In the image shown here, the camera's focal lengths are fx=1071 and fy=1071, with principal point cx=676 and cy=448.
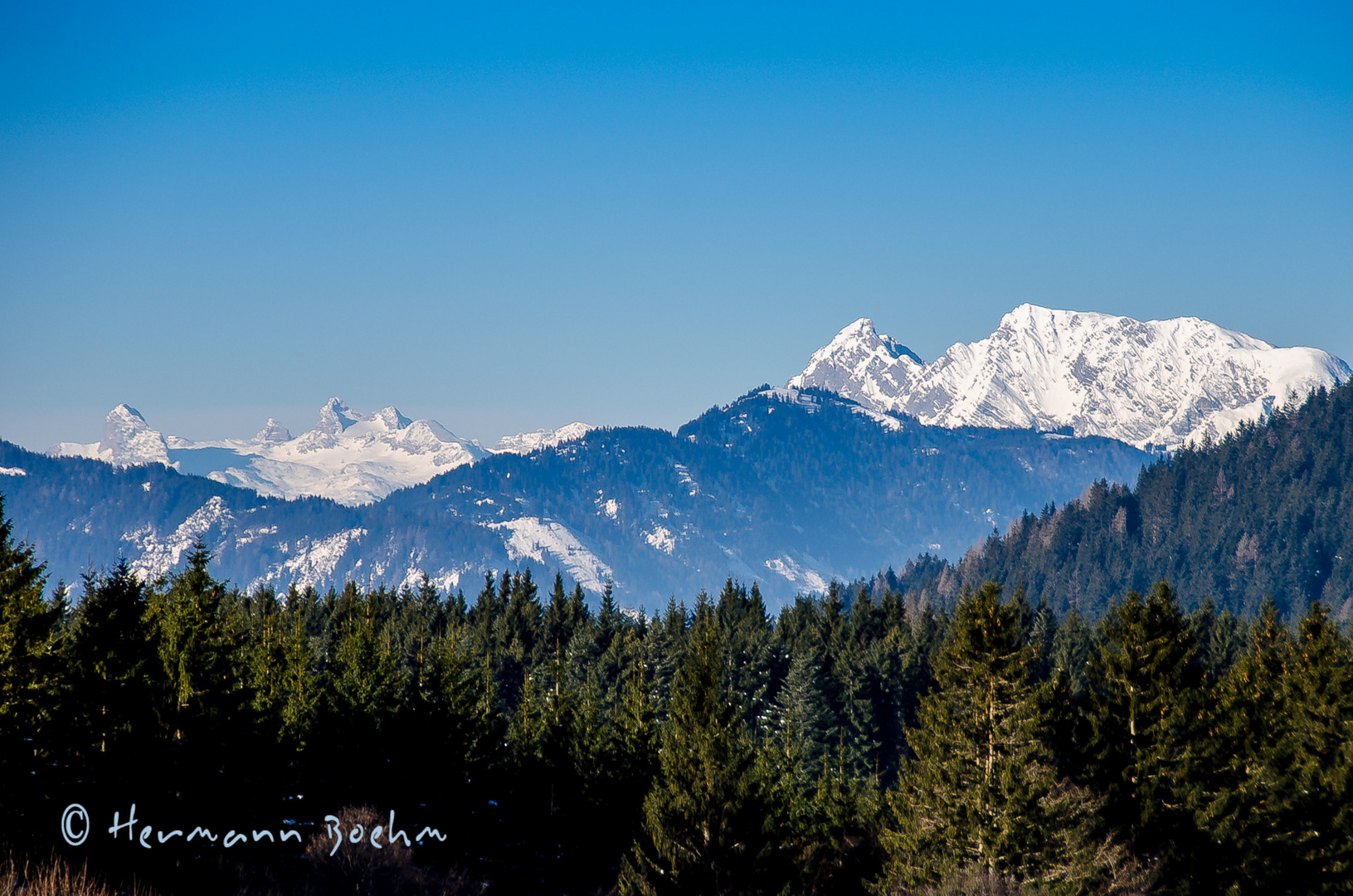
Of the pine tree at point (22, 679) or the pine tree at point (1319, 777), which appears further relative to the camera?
the pine tree at point (1319, 777)

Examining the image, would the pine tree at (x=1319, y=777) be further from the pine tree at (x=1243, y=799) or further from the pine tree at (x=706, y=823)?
the pine tree at (x=706, y=823)

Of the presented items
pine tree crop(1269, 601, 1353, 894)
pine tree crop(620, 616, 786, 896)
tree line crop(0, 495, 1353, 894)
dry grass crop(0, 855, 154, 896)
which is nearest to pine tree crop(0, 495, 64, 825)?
tree line crop(0, 495, 1353, 894)

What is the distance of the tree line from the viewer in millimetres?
36500

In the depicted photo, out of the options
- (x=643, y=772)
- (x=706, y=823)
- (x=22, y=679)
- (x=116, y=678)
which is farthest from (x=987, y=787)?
(x=22, y=679)

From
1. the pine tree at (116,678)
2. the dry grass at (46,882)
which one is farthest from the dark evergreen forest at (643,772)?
the dry grass at (46,882)

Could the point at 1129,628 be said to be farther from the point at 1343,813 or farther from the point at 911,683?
the point at 911,683

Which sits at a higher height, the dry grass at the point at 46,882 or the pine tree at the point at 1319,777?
the pine tree at the point at 1319,777

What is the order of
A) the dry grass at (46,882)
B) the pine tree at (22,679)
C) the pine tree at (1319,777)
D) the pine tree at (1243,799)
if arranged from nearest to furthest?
the dry grass at (46,882), the pine tree at (22,679), the pine tree at (1243,799), the pine tree at (1319,777)

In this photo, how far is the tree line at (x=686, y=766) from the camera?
3650 cm

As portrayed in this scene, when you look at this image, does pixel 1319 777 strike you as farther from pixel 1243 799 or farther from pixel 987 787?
pixel 987 787

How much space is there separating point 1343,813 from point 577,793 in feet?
118

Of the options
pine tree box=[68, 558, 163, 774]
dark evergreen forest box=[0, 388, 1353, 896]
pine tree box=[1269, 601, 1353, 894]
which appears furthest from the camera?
pine tree box=[1269, 601, 1353, 894]

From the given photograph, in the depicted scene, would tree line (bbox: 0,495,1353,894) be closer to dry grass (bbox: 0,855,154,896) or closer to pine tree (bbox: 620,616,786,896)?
pine tree (bbox: 620,616,786,896)

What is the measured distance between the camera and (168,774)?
37.8 meters
